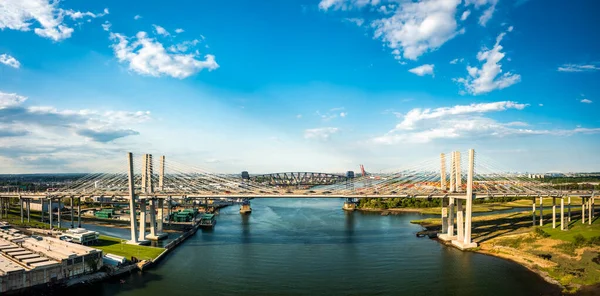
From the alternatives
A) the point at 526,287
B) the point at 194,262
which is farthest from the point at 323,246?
the point at 526,287

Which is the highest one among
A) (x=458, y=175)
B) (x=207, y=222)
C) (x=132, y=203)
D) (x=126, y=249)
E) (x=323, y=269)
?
(x=458, y=175)

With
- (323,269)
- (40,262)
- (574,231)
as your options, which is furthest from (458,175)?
(40,262)

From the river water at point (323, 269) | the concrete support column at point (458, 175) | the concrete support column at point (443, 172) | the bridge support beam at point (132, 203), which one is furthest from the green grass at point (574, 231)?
the bridge support beam at point (132, 203)

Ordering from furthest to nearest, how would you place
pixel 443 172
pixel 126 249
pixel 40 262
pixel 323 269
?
pixel 443 172, pixel 126 249, pixel 323 269, pixel 40 262

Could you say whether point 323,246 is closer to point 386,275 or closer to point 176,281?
point 386,275

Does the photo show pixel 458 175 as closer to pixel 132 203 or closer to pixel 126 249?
pixel 126 249

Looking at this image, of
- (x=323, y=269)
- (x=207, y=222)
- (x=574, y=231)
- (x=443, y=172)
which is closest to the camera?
(x=323, y=269)

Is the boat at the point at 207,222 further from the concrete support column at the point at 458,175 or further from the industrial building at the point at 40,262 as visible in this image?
the concrete support column at the point at 458,175
